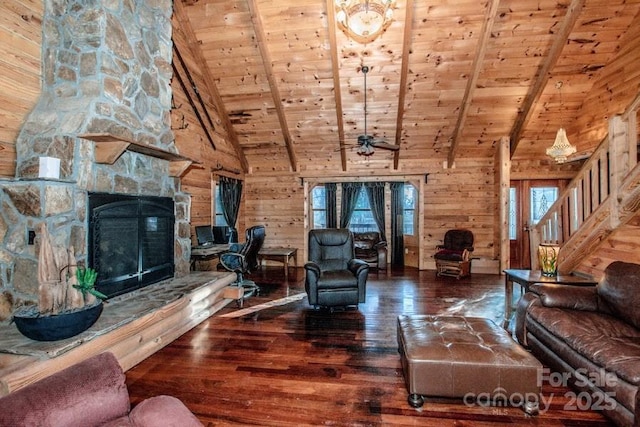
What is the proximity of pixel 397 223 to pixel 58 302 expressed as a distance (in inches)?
255

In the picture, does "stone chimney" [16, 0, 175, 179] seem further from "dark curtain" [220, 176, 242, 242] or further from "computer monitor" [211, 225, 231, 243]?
"dark curtain" [220, 176, 242, 242]

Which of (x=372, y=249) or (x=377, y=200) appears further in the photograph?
(x=377, y=200)

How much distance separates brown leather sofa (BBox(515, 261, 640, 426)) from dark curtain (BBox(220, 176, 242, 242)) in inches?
203

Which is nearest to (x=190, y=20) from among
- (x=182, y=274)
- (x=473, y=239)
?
(x=182, y=274)

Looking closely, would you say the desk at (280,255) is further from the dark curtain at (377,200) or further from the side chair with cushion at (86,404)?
the side chair with cushion at (86,404)

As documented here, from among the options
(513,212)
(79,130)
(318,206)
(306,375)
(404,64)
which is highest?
(404,64)

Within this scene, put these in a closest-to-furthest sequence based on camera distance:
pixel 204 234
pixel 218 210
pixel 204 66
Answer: pixel 204 66 → pixel 204 234 → pixel 218 210

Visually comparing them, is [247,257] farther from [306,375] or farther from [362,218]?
[362,218]

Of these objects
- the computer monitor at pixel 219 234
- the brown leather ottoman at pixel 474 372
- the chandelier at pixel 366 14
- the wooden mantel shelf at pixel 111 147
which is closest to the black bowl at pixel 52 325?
the wooden mantel shelf at pixel 111 147

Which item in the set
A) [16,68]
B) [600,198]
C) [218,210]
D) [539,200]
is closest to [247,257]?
[218,210]

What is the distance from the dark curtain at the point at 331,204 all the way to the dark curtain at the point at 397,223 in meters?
1.37

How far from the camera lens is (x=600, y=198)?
11.3 feet

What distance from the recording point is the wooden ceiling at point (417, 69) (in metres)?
4.25

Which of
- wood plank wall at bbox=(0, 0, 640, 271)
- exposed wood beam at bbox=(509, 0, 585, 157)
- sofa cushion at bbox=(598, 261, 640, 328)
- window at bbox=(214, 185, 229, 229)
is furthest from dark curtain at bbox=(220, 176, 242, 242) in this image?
exposed wood beam at bbox=(509, 0, 585, 157)
